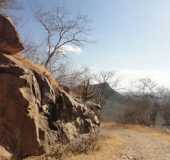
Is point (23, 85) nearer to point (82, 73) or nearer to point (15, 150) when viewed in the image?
point (15, 150)

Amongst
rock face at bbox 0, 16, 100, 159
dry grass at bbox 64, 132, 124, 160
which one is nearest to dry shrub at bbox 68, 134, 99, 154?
dry grass at bbox 64, 132, 124, 160

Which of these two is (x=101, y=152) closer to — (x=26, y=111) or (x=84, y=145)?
(x=84, y=145)

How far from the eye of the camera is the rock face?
34.1 ft

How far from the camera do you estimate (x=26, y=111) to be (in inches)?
420

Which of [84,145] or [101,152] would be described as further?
[101,152]

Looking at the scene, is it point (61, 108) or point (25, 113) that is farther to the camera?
point (61, 108)

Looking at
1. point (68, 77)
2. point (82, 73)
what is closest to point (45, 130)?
point (68, 77)

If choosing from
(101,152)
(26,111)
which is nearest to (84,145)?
(101,152)

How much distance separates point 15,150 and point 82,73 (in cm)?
2763

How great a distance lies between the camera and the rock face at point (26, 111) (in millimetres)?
10391

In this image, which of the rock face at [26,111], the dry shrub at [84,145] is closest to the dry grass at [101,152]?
the dry shrub at [84,145]

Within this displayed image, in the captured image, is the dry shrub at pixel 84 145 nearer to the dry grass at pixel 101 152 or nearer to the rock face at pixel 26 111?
the dry grass at pixel 101 152

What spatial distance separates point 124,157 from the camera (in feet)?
41.5

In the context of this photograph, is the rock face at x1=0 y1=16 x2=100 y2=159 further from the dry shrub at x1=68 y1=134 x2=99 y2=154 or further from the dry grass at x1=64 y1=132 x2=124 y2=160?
the dry grass at x1=64 y1=132 x2=124 y2=160
